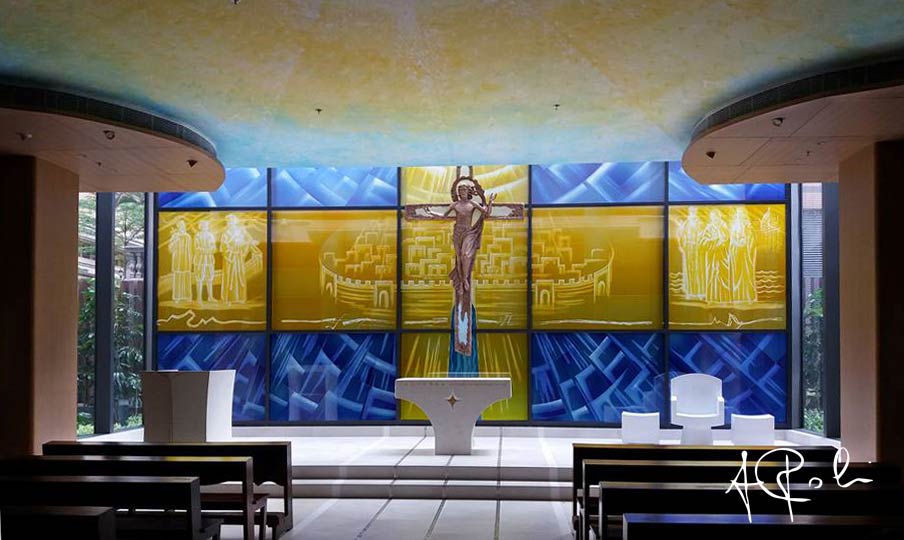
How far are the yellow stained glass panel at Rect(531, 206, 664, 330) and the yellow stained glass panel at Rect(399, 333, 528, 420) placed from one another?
0.45m

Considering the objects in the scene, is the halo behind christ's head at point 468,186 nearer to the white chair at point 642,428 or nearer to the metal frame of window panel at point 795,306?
the white chair at point 642,428

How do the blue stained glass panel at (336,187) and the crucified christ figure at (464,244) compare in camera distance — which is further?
the blue stained glass panel at (336,187)

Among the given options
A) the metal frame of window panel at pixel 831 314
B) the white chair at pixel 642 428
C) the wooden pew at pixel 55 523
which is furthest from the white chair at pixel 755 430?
the wooden pew at pixel 55 523

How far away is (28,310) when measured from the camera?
6863 mm

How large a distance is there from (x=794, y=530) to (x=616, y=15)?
9.75 feet

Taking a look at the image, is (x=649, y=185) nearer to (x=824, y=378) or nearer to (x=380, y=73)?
(x=824, y=378)

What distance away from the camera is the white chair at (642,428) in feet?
30.8

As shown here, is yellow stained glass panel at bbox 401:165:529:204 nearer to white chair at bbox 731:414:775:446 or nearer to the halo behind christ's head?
the halo behind christ's head

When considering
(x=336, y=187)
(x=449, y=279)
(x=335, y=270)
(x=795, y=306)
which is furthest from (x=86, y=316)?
(x=795, y=306)

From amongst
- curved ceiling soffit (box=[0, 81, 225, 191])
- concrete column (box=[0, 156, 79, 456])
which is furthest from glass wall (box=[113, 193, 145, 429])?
concrete column (box=[0, 156, 79, 456])

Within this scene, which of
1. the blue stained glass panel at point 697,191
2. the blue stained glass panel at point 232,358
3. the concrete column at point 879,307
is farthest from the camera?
the blue stained glass panel at point 232,358

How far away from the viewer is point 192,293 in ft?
35.3

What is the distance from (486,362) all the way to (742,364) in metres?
2.97

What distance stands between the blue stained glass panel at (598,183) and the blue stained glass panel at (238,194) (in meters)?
3.33
